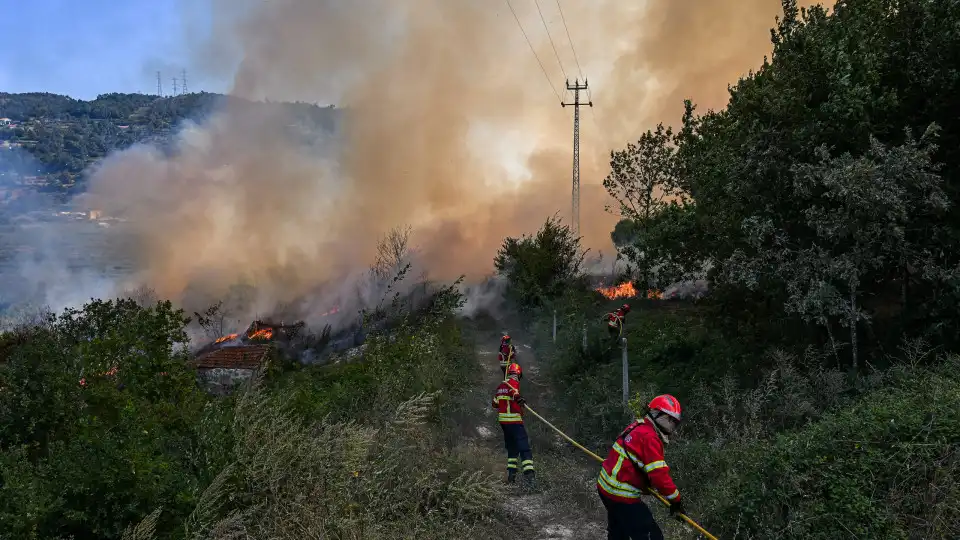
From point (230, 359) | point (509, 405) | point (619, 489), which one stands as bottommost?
point (230, 359)

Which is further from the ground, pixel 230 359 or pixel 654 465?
pixel 654 465

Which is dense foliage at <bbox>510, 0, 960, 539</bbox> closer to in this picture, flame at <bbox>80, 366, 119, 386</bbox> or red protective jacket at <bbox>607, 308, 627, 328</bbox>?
red protective jacket at <bbox>607, 308, 627, 328</bbox>

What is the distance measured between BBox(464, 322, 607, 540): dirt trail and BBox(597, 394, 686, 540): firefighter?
63.6 inches

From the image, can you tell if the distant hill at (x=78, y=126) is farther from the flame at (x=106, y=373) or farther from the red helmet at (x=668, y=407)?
the red helmet at (x=668, y=407)

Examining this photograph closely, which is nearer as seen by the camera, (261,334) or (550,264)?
(550,264)

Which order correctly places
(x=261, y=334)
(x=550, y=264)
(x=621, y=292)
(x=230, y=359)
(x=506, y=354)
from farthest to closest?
1. (x=261, y=334)
2. (x=621, y=292)
3. (x=230, y=359)
4. (x=550, y=264)
5. (x=506, y=354)

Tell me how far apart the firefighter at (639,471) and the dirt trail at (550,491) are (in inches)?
63.6

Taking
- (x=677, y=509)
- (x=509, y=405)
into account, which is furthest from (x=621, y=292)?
(x=677, y=509)

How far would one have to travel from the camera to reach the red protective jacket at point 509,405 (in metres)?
9.04

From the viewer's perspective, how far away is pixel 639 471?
534 centimetres

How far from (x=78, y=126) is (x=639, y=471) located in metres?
124

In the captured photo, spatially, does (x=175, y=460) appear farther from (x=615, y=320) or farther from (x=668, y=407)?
(x=615, y=320)

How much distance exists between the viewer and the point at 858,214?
8.97m

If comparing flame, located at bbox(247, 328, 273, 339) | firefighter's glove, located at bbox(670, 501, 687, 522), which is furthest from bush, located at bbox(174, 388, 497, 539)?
flame, located at bbox(247, 328, 273, 339)
